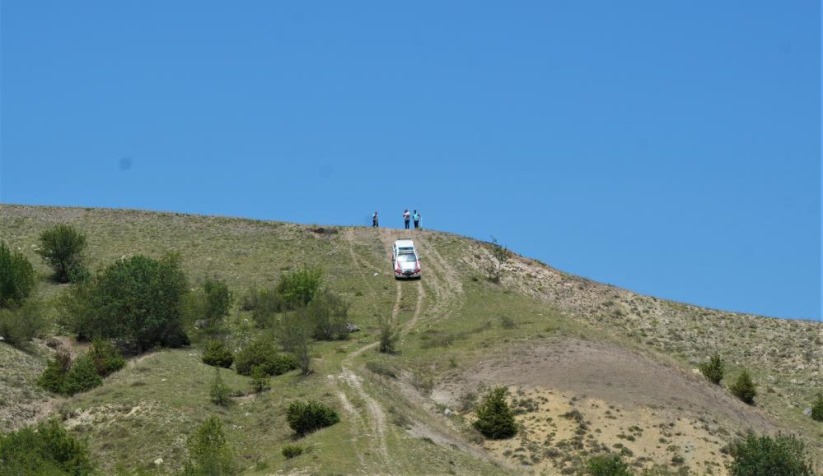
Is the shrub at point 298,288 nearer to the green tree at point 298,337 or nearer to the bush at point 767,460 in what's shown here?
the green tree at point 298,337

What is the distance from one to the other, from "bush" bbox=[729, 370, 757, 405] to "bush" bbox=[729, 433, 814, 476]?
16.9m

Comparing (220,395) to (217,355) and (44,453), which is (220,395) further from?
(44,453)

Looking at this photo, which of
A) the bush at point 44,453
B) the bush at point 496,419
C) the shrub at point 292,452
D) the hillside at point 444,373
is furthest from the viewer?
the bush at point 496,419

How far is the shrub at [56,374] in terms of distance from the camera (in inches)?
2408

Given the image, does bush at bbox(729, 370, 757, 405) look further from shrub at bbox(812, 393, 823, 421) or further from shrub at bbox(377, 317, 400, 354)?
shrub at bbox(377, 317, 400, 354)

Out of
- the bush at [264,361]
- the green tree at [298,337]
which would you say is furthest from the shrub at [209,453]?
the bush at [264,361]

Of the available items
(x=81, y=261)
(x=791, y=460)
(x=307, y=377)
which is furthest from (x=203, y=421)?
(x=81, y=261)

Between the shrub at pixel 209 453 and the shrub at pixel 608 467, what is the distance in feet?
43.4

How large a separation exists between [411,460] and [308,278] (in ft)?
110

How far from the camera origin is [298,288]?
81.4 m

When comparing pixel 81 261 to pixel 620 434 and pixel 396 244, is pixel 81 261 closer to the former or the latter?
pixel 396 244

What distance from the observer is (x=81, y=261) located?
292ft

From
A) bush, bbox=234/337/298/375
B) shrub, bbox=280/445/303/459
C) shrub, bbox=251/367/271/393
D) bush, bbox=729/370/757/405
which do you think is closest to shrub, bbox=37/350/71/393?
bush, bbox=234/337/298/375

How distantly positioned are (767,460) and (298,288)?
34.9 meters
